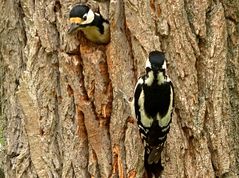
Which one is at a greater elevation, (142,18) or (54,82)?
→ (142,18)

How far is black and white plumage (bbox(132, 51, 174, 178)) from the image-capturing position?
4492mm

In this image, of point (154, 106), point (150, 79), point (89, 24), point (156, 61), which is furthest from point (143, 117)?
point (89, 24)

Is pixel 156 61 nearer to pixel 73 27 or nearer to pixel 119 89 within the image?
pixel 119 89

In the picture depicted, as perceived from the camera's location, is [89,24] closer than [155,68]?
No

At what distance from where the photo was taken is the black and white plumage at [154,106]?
14.7 feet

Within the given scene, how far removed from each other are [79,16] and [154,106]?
0.73m

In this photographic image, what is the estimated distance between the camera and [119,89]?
4.69 m

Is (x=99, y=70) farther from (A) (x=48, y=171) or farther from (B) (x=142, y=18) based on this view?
(A) (x=48, y=171)

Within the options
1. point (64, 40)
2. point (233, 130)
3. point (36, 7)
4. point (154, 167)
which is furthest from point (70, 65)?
point (233, 130)

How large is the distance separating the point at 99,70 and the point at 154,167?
712mm

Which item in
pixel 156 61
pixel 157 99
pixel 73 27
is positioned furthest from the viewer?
pixel 73 27

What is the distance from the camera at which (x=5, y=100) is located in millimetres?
5270

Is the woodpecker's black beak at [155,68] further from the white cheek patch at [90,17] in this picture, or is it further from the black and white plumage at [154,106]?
the white cheek patch at [90,17]

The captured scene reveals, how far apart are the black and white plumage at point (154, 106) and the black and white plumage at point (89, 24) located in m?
0.41
